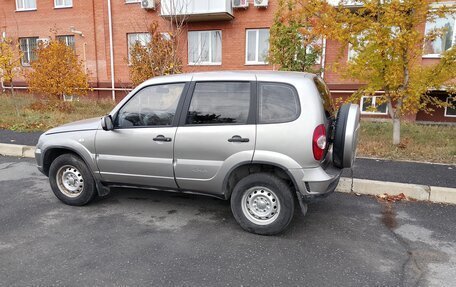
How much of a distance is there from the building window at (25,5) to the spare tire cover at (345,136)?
2204 centimetres

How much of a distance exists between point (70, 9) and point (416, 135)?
60.7 feet

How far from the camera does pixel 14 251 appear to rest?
3516mm

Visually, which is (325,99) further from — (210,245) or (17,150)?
(17,150)

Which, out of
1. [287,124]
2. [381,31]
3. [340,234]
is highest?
[381,31]

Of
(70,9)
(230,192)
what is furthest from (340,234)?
(70,9)

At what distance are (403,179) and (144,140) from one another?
13.7 feet

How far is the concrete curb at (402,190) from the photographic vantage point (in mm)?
4973

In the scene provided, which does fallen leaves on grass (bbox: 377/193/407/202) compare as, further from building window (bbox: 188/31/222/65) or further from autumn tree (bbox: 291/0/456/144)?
building window (bbox: 188/31/222/65)

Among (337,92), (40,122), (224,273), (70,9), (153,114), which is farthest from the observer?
(70,9)

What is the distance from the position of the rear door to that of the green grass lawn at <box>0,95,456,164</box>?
436 cm

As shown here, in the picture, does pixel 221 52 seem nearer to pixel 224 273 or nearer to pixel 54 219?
pixel 54 219

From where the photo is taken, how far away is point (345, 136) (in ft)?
12.5

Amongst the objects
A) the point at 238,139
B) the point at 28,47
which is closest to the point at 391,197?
the point at 238,139

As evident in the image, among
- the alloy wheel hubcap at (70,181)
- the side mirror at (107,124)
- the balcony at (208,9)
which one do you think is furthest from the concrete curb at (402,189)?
the balcony at (208,9)
